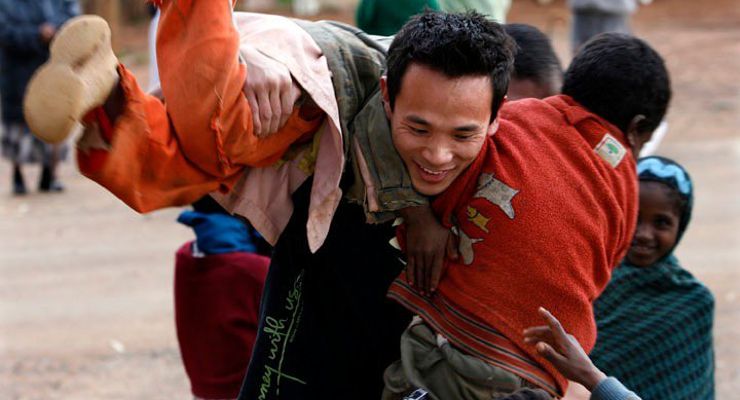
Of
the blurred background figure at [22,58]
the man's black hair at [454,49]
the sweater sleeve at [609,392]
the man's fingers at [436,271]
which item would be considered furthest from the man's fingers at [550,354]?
the blurred background figure at [22,58]

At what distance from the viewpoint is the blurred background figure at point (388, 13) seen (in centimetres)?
375

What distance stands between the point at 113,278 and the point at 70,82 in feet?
15.7

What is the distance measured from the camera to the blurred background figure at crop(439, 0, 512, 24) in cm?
382

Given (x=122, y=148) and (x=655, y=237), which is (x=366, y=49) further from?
(x=655, y=237)

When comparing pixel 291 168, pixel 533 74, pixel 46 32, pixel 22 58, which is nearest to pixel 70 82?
pixel 291 168

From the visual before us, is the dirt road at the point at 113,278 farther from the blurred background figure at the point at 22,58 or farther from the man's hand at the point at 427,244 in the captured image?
the man's hand at the point at 427,244

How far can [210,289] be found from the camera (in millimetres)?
3461

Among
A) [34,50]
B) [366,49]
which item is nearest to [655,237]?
[366,49]

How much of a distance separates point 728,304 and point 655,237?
2.76 m

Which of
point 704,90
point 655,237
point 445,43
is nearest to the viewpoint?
point 445,43

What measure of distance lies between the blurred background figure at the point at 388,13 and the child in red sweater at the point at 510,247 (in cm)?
135

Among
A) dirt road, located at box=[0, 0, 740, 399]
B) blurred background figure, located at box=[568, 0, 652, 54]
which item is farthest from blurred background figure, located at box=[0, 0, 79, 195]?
blurred background figure, located at box=[568, 0, 652, 54]

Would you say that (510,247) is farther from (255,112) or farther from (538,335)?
(255,112)

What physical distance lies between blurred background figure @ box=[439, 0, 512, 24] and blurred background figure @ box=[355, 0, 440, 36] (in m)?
0.09
